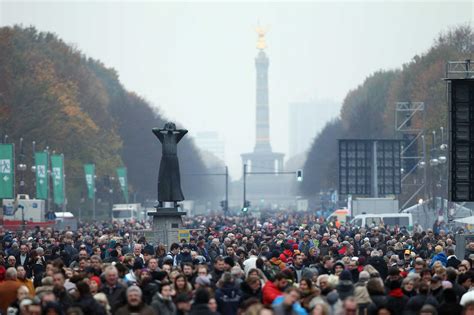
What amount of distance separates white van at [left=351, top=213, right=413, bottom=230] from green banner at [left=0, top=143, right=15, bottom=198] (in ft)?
55.5

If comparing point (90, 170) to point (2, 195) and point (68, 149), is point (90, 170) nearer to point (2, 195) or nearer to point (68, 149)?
point (68, 149)

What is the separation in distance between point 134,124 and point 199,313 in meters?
132

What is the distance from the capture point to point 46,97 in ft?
346

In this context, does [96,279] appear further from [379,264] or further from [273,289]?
[379,264]

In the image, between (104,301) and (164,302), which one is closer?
(104,301)

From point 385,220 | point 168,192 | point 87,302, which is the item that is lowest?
point 385,220

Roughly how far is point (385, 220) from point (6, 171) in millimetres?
19692

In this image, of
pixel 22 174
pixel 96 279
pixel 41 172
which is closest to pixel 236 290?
pixel 96 279

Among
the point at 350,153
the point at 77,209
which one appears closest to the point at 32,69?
the point at 77,209

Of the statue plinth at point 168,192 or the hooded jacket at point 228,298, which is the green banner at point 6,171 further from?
the hooded jacket at point 228,298

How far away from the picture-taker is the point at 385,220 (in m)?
75.2

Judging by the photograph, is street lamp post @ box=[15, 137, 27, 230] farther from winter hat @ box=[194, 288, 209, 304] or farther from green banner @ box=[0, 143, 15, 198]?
winter hat @ box=[194, 288, 209, 304]

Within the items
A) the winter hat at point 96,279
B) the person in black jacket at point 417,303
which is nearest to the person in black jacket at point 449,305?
the person in black jacket at point 417,303

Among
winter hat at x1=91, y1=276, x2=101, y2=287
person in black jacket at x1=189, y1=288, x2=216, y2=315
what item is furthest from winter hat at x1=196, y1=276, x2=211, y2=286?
person in black jacket at x1=189, y1=288, x2=216, y2=315
